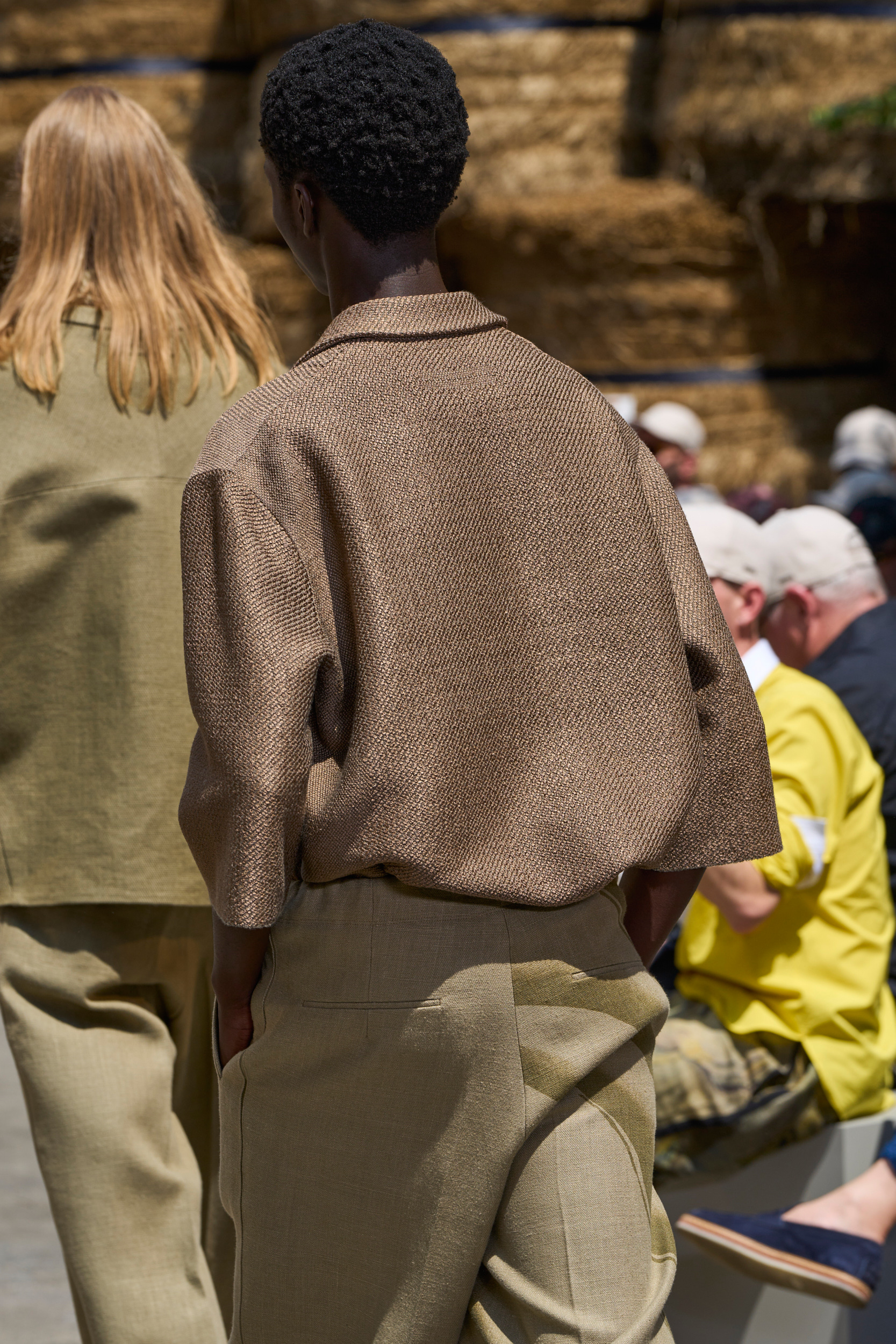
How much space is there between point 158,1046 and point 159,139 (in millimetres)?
1266

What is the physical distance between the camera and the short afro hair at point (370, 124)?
137 centimetres

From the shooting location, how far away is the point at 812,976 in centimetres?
241

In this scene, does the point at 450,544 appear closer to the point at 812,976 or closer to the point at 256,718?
the point at 256,718

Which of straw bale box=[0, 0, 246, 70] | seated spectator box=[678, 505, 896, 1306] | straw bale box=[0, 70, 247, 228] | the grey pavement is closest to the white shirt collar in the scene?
seated spectator box=[678, 505, 896, 1306]

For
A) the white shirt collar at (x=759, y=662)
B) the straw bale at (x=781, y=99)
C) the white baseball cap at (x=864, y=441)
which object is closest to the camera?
the white shirt collar at (x=759, y=662)

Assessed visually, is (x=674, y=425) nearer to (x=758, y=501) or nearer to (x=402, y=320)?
(x=758, y=501)

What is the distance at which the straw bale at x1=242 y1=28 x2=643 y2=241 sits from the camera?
5344 mm

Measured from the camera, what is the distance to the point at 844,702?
2787 millimetres

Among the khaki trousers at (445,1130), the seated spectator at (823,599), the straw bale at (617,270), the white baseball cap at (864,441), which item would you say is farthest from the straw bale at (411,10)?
the khaki trousers at (445,1130)

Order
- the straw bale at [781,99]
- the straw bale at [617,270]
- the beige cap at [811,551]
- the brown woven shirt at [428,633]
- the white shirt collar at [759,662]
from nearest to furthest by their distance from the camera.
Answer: the brown woven shirt at [428,633]
the white shirt collar at [759,662]
the beige cap at [811,551]
the straw bale at [781,99]
the straw bale at [617,270]

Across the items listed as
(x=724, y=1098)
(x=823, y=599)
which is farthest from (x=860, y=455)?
(x=724, y=1098)

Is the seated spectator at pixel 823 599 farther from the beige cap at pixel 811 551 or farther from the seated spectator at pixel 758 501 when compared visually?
the seated spectator at pixel 758 501

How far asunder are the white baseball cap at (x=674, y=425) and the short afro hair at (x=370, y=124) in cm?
409

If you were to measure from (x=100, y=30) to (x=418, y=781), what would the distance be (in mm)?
5079
